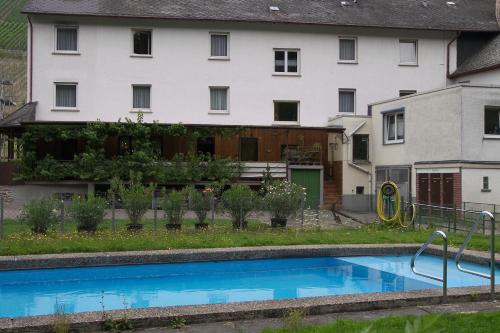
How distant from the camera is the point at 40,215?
689 inches

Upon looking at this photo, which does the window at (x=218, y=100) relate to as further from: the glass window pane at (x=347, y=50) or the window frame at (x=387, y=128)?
the window frame at (x=387, y=128)

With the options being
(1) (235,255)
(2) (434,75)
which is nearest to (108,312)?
(1) (235,255)

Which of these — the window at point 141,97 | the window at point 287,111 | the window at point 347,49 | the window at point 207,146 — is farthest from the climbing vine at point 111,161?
the window at point 347,49

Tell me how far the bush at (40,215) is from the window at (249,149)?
680 inches

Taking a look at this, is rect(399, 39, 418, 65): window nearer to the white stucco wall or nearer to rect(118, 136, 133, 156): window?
the white stucco wall

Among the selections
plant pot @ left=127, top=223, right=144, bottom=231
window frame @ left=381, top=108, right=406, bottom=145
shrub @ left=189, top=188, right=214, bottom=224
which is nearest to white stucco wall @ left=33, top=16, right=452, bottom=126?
window frame @ left=381, top=108, right=406, bottom=145

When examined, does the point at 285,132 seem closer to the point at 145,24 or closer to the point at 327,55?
the point at 327,55

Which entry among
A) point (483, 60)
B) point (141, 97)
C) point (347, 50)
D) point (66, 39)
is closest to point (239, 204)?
point (141, 97)

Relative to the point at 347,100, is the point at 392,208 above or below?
below

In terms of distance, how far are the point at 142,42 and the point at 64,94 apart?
5.21 meters

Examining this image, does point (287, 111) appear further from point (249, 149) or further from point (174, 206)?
point (174, 206)

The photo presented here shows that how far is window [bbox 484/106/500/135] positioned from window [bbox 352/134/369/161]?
26.0 feet

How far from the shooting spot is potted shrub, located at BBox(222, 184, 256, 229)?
19.8 m

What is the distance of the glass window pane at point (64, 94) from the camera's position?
33969mm
